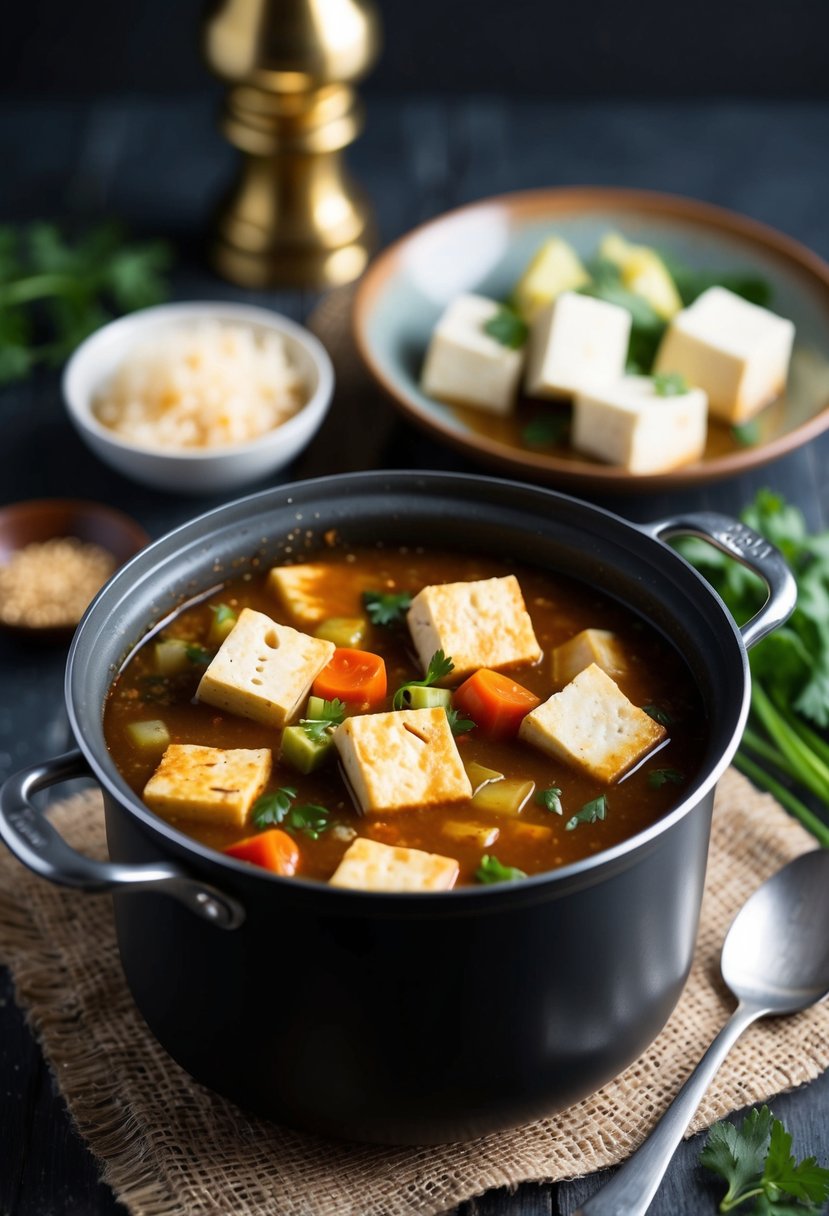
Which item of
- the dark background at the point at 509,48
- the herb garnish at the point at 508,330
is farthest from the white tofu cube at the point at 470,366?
the dark background at the point at 509,48

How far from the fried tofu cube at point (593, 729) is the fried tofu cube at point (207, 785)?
480mm

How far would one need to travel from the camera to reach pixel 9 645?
3.68m

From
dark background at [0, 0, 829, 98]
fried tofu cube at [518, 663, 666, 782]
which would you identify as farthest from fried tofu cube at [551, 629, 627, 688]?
dark background at [0, 0, 829, 98]

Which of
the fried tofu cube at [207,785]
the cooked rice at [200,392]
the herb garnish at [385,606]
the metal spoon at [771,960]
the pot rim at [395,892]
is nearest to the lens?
the pot rim at [395,892]

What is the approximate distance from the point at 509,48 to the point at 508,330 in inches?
90.0

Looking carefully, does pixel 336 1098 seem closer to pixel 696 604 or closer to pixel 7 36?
pixel 696 604

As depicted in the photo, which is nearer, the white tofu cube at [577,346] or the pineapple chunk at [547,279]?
the white tofu cube at [577,346]

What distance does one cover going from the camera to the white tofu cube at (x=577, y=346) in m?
3.98

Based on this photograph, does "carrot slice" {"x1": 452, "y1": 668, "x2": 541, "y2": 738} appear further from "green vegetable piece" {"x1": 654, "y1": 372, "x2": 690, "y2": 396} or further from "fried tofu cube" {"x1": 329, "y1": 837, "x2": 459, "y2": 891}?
"green vegetable piece" {"x1": 654, "y1": 372, "x2": 690, "y2": 396}

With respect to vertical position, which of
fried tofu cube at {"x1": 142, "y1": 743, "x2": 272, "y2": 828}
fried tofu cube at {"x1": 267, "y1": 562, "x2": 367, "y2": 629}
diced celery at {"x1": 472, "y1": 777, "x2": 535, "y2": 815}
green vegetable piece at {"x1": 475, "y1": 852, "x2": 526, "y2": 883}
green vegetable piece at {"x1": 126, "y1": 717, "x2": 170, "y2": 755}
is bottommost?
green vegetable piece at {"x1": 126, "y1": 717, "x2": 170, "y2": 755}

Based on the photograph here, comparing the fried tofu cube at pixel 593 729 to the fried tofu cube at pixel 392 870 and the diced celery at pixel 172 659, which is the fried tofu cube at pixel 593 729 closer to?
the fried tofu cube at pixel 392 870

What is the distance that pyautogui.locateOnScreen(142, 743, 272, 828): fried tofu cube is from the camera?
2338mm

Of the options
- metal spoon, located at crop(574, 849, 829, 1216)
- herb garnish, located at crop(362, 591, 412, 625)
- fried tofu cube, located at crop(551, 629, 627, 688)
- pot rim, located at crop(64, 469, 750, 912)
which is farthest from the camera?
herb garnish, located at crop(362, 591, 412, 625)

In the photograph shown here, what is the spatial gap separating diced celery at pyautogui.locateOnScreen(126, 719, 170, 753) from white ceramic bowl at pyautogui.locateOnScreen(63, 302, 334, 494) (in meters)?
1.47
